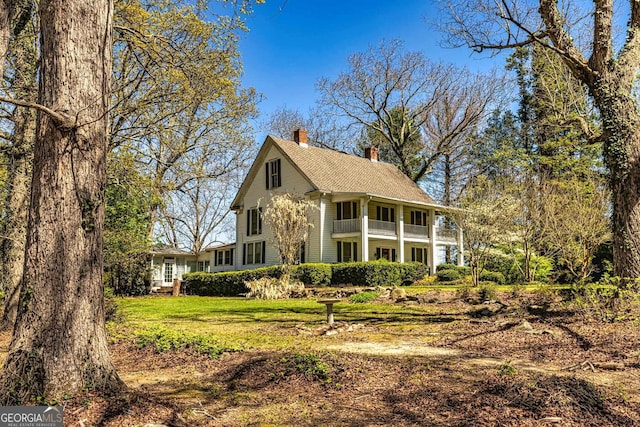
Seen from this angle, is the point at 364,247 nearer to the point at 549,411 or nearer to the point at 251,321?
the point at 251,321

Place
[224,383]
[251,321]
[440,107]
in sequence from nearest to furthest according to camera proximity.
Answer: [224,383] < [251,321] < [440,107]

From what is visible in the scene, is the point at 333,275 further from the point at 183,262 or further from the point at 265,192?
the point at 183,262

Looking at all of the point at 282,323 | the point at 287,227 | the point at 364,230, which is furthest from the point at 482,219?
→ the point at 282,323

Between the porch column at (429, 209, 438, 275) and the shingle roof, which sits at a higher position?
the shingle roof

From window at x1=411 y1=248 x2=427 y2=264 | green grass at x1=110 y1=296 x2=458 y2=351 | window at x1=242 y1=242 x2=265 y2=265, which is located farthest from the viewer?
window at x1=411 y1=248 x2=427 y2=264

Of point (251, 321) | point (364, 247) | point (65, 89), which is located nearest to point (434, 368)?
point (65, 89)

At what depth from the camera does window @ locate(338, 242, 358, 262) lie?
87.5 ft

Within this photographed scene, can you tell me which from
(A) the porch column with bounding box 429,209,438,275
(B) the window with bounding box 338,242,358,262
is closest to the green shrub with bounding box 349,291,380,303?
(B) the window with bounding box 338,242,358,262

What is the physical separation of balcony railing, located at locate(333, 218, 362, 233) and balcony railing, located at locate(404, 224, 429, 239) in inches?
177

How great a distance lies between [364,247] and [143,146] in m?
13.7

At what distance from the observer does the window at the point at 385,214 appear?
28.9 meters

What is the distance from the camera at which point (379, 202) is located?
93.5 ft

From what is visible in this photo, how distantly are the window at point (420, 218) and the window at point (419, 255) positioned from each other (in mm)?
1933

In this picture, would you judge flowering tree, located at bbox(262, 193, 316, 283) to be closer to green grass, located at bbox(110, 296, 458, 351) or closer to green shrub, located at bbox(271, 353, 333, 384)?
green grass, located at bbox(110, 296, 458, 351)
